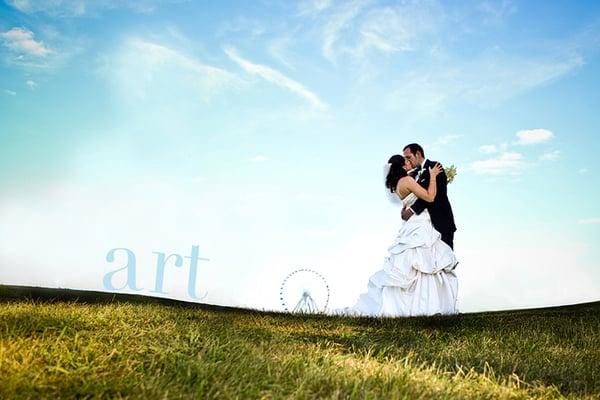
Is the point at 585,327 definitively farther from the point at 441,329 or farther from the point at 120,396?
the point at 120,396

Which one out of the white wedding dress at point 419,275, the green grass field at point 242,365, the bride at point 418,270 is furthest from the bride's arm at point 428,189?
the green grass field at point 242,365

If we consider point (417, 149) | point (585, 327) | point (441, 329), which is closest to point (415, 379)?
point (441, 329)

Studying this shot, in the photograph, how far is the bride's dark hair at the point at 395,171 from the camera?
36.2ft

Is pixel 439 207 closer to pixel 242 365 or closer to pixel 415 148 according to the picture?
pixel 415 148

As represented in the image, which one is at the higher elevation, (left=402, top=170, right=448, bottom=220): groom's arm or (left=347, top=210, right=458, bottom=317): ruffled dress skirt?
(left=402, top=170, right=448, bottom=220): groom's arm

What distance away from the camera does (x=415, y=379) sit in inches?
162

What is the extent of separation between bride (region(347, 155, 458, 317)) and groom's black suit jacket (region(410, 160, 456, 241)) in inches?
3.8

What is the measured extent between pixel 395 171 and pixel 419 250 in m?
1.47

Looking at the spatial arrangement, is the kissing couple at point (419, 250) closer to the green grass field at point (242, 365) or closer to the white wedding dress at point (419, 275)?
the white wedding dress at point (419, 275)

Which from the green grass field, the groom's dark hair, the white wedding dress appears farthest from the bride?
the green grass field

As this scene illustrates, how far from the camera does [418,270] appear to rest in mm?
10641

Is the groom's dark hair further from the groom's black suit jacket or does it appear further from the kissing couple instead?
the groom's black suit jacket

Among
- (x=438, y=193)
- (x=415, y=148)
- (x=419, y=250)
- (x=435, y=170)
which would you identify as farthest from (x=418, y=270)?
(x=415, y=148)

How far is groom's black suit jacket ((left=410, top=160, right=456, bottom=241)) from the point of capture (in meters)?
10.8
